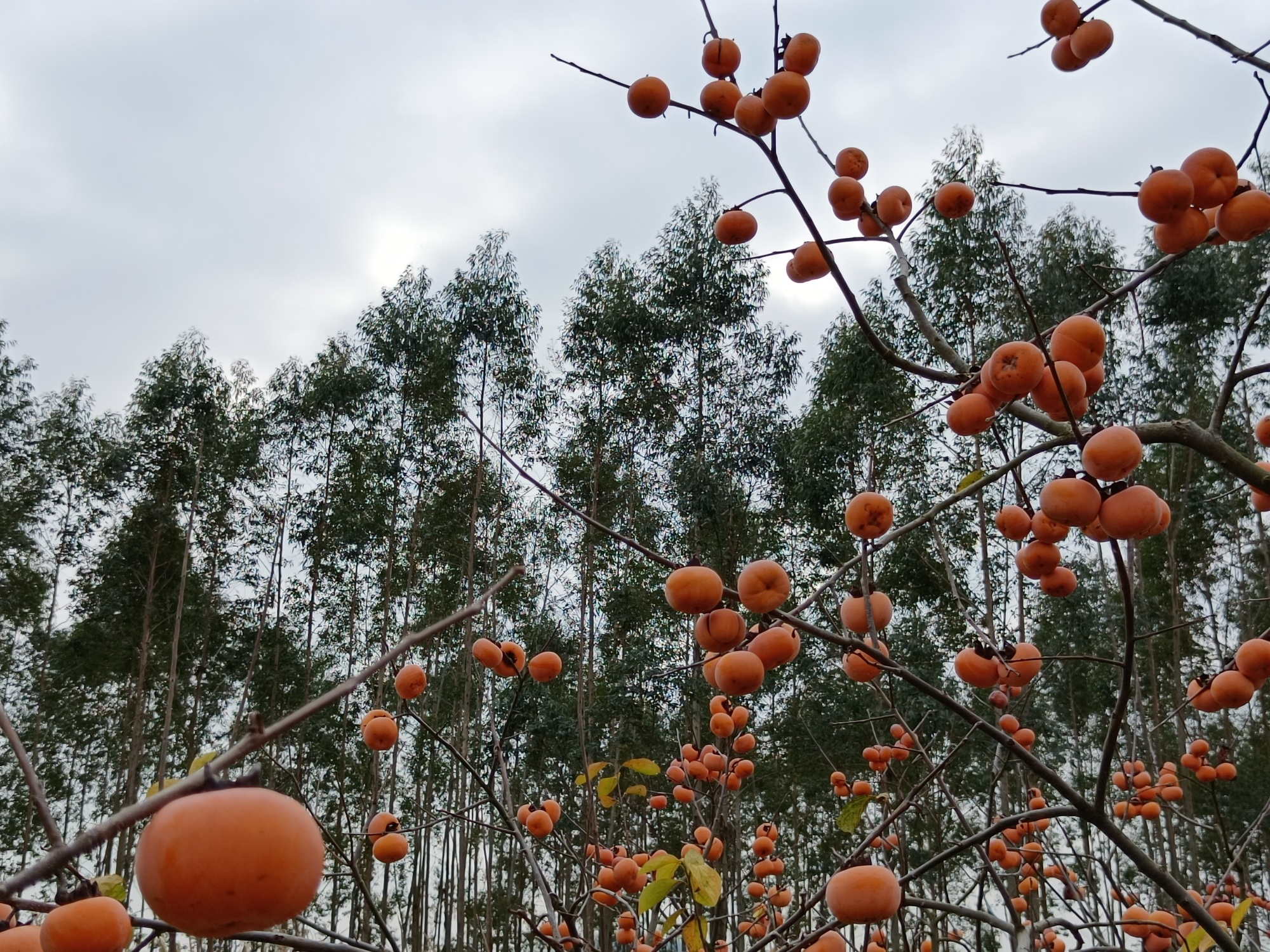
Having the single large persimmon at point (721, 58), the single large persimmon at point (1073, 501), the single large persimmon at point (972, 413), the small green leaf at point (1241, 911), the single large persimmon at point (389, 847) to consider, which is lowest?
the small green leaf at point (1241, 911)

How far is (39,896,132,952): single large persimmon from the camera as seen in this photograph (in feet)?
1.81

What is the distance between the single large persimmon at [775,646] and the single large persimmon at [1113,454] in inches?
14.6

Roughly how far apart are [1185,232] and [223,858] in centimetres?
121

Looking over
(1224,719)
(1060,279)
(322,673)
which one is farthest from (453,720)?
(1224,719)

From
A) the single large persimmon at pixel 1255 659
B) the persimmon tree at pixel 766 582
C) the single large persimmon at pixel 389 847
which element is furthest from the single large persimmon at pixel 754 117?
the single large persimmon at pixel 389 847

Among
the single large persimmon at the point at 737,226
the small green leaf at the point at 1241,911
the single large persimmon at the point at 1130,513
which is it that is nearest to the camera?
the single large persimmon at the point at 1130,513

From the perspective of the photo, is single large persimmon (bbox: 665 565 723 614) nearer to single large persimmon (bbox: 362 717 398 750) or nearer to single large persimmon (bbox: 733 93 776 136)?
single large persimmon (bbox: 733 93 776 136)

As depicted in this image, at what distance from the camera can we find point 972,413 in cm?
96

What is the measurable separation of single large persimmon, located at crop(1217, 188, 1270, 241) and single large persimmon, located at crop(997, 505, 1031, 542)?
1.49 feet

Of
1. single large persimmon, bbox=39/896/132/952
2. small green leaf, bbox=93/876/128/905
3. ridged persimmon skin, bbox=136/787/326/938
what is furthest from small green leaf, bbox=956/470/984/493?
small green leaf, bbox=93/876/128/905

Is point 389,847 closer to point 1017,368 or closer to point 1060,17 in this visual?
A: point 1017,368

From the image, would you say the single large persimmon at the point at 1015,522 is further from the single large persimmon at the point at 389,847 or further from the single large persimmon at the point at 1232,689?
the single large persimmon at the point at 389,847

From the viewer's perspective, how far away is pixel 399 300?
10648 millimetres

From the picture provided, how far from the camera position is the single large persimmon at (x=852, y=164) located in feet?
4.15
